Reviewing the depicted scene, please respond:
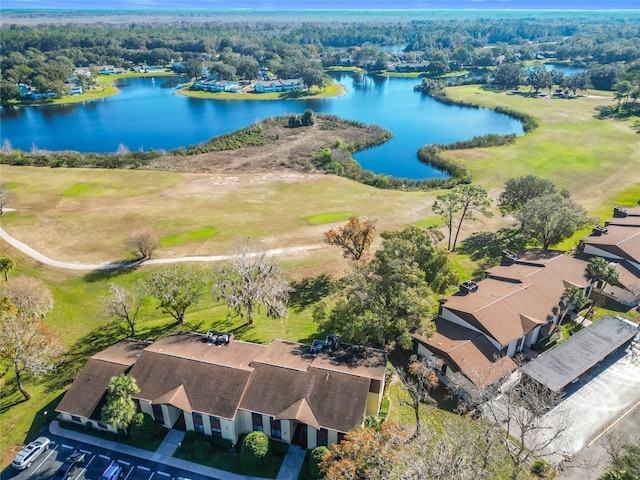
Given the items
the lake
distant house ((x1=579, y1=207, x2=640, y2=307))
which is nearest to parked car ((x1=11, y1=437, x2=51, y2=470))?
distant house ((x1=579, y1=207, x2=640, y2=307))

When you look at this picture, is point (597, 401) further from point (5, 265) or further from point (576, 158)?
point (576, 158)

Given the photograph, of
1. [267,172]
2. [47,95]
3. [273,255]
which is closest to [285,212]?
[273,255]

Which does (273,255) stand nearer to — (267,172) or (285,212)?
(285,212)

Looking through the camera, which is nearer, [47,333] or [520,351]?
[47,333]

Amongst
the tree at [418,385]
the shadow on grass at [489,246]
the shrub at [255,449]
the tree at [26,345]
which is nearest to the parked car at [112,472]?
the shrub at [255,449]

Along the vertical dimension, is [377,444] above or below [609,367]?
above

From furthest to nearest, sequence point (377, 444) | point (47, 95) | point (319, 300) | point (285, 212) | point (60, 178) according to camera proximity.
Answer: point (47, 95) < point (60, 178) < point (285, 212) < point (319, 300) < point (377, 444)

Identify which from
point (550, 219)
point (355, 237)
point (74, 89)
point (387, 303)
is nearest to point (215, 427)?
point (387, 303)

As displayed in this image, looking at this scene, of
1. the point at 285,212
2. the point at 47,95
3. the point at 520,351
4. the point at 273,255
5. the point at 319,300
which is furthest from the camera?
the point at 47,95
